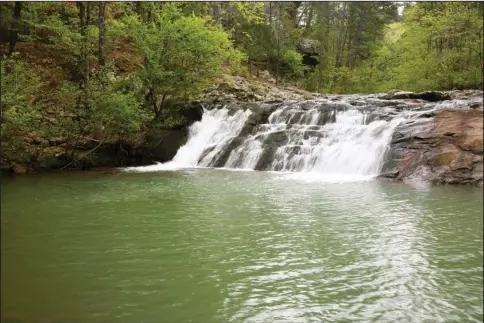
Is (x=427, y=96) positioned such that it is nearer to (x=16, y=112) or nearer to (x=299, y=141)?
(x=299, y=141)

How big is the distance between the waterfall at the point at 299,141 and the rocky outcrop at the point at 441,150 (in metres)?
0.59

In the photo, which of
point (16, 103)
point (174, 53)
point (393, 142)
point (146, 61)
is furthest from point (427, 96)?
point (16, 103)

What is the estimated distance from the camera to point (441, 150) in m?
12.7

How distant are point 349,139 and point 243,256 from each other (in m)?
10.1

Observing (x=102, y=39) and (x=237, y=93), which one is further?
(x=237, y=93)

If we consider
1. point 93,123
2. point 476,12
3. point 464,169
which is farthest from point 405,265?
point 476,12

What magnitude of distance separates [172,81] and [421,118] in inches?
389

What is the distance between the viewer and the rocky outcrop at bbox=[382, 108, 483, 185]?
39.7ft

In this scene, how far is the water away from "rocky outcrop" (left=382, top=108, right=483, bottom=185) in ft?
4.59

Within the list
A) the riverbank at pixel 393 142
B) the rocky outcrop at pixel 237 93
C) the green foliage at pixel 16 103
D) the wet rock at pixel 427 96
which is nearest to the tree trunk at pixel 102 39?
the riverbank at pixel 393 142

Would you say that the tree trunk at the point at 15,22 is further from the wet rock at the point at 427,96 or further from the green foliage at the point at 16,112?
the wet rock at the point at 427,96

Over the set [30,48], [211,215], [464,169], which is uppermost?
[30,48]

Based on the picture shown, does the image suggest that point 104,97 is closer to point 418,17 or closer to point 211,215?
point 211,215

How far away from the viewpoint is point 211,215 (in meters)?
8.62
